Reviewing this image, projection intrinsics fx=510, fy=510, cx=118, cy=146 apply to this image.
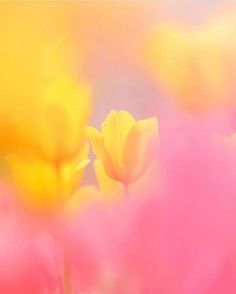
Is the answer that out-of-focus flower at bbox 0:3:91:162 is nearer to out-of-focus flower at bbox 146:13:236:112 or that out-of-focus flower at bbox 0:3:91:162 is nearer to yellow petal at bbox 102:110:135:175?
yellow petal at bbox 102:110:135:175

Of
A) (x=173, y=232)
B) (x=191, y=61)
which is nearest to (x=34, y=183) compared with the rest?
(x=173, y=232)

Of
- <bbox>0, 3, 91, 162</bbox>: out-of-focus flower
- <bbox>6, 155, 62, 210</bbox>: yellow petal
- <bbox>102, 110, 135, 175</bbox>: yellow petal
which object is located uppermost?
<bbox>0, 3, 91, 162</bbox>: out-of-focus flower

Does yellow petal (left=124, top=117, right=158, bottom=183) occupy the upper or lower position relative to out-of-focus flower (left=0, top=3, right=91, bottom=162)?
lower

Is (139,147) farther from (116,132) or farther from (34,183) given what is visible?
(34,183)

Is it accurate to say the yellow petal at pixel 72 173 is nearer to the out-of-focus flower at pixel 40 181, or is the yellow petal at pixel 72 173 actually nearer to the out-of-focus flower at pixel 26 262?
the out-of-focus flower at pixel 40 181

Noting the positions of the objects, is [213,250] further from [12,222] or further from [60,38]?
[60,38]

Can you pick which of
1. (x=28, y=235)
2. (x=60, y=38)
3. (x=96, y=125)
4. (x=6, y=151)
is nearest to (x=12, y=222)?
(x=28, y=235)

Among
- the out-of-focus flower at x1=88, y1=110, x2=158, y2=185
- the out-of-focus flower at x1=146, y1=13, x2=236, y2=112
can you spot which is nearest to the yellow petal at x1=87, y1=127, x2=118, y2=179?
the out-of-focus flower at x1=88, y1=110, x2=158, y2=185
